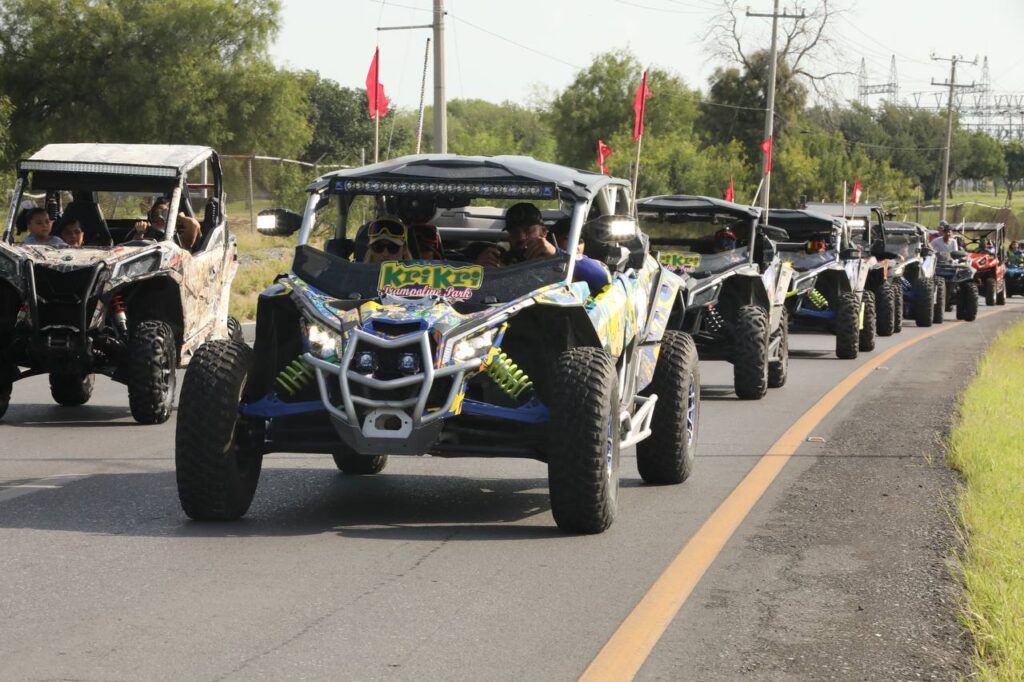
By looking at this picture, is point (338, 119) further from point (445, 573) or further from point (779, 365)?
point (445, 573)

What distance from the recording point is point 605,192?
9.76 m

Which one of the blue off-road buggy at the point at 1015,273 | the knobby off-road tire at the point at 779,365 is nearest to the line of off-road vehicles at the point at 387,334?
the knobby off-road tire at the point at 779,365

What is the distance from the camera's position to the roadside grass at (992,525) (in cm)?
587

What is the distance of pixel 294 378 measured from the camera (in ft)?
27.2

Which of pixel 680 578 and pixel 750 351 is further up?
pixel 750 351

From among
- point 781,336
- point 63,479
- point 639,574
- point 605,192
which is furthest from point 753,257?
point 639,574

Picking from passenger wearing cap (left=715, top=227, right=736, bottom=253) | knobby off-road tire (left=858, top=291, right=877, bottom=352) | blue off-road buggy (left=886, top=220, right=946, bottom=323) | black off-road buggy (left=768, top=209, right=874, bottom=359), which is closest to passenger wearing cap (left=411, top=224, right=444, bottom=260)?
passenger wearing cap (left=715, top=227, right=736, bottom=253)

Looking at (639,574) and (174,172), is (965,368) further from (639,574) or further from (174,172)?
(639,574)

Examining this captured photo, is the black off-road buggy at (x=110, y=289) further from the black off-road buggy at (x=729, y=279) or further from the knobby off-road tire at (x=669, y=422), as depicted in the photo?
the knobby off-road tire at (x=669, y=422)

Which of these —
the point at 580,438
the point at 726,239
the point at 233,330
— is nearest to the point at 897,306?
the point at 726,239

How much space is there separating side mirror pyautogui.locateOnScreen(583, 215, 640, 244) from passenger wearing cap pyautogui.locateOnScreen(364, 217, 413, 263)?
3.36 feet

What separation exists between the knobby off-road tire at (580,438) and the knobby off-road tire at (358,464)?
7.80ft

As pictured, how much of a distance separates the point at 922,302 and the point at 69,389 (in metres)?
19.7

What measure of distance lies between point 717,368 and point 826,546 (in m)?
10.9
